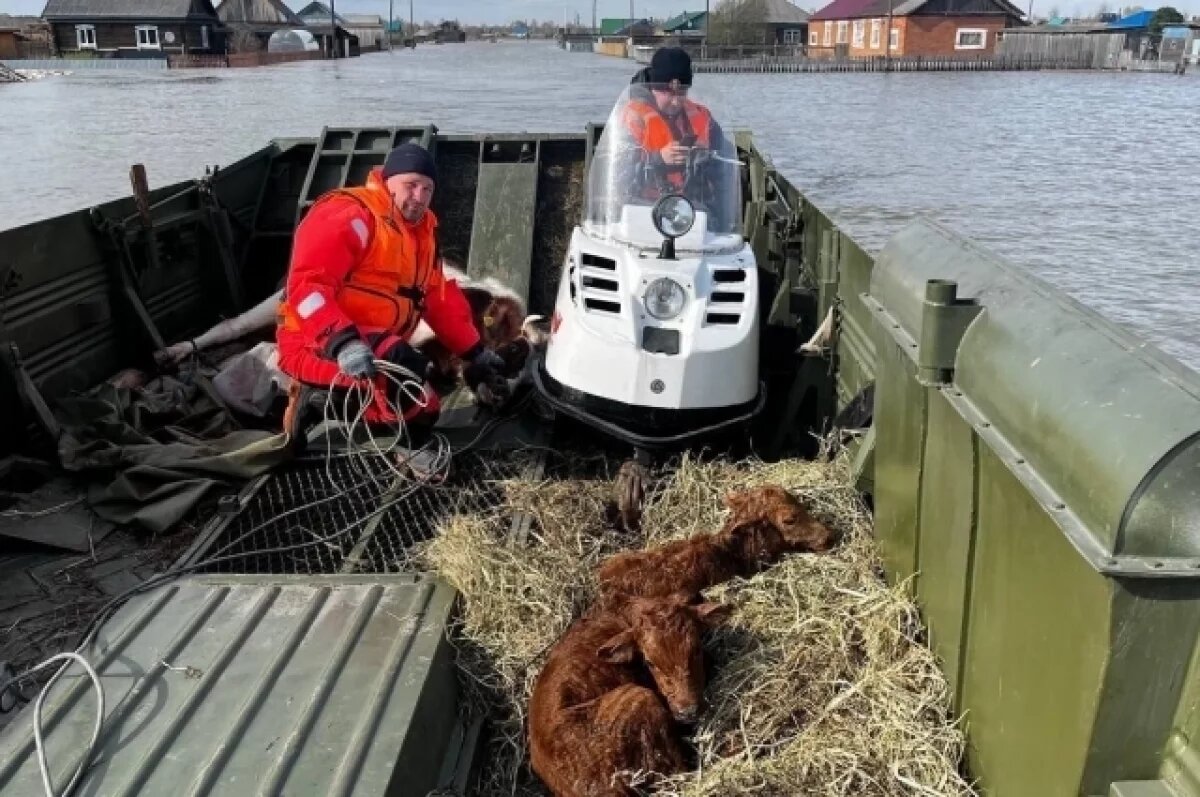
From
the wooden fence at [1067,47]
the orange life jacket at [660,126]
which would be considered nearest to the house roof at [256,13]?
the wooden fence at [1067,47]

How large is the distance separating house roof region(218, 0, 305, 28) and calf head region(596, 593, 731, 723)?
8337cm

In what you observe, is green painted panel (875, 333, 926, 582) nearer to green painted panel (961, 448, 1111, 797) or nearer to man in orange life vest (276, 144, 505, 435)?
green painted panel (961, 448, 1111, 797)

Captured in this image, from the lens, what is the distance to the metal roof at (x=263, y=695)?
2.72 metres

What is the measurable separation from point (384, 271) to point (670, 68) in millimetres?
2152

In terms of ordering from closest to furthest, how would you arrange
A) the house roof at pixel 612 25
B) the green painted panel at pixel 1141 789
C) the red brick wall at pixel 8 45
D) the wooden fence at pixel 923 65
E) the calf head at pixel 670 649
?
the green painted panel at pixel 1141 789, the calf head at pixel 670 649, the wooden fence at pixel 923 65, the red brick wall at pixel 8 45, the house roof at pixel 612 25

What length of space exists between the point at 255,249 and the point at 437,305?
10.6 feet

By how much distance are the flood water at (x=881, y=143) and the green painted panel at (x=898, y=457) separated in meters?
3.32

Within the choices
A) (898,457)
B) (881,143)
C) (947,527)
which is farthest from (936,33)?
(947,527)

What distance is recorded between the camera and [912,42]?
212 feet

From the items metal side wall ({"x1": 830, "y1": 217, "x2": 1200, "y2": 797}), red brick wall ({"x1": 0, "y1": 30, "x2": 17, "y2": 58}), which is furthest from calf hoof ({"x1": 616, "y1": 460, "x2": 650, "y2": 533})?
red brick wall ({"x1": 0, "y1": 30, "x2": 17, "y2": 58})

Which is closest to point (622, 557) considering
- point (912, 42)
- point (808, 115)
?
point (808, 115)

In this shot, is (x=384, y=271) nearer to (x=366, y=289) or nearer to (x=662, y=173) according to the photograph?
(x=366, y=289)

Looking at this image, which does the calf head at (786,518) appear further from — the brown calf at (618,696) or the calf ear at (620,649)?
the calf ear at (620,649)

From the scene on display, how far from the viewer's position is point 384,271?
5.26 metres
